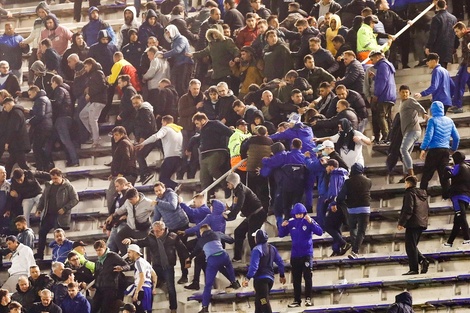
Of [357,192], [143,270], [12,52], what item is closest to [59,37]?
[12,52]

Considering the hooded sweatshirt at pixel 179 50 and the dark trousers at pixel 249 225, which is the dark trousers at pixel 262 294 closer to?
the dark trousers at pixel 249 225

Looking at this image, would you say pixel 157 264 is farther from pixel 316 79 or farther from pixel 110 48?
pixel 110 48

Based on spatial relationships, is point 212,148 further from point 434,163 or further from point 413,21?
point 413,21

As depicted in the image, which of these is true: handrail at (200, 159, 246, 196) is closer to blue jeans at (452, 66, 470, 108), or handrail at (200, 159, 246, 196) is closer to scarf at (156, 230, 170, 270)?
scarf at (156, 230, 170, 270)

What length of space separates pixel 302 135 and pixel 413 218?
3158mm

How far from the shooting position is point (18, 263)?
3152 centimetres

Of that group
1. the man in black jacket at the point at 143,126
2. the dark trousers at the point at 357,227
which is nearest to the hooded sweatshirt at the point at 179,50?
the man in black jacket at the point at 143,126

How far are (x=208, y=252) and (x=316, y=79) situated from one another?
14.8 ft

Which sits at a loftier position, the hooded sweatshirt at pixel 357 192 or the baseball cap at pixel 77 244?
the hooded sweatshirt at pixel 357 192

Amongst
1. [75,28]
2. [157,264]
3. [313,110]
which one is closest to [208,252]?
[157,264]

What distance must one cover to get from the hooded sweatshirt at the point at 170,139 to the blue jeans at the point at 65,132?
2.01 meters

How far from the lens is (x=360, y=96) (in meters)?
32.3

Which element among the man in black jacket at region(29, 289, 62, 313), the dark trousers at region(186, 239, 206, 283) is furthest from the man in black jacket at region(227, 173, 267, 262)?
the man in black jacket at region(29, 289, 62, 313)

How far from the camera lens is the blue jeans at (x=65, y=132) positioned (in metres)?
34.8
